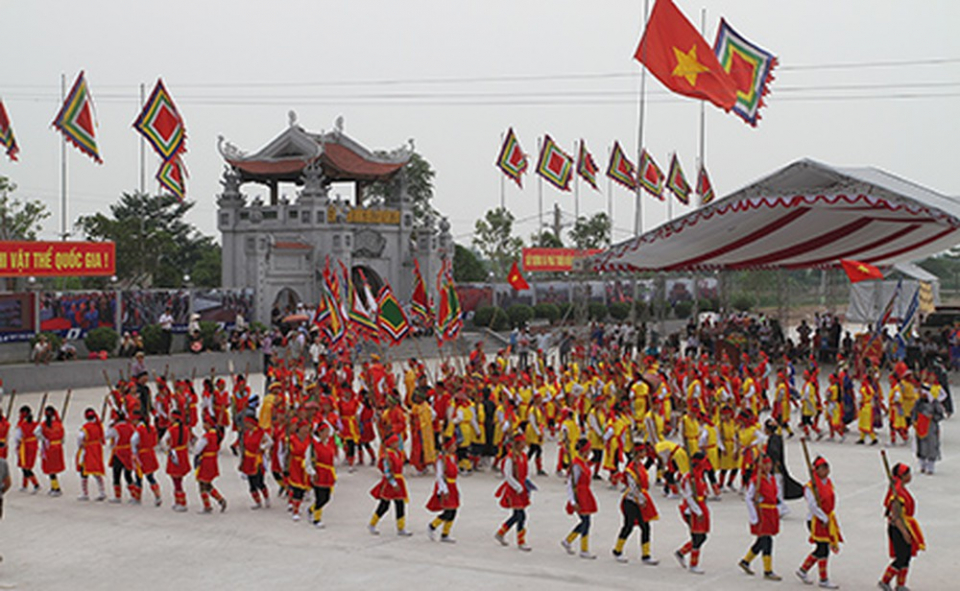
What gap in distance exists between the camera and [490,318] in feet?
135

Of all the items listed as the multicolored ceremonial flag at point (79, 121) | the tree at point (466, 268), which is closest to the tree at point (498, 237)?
the tree at point (466, 268)

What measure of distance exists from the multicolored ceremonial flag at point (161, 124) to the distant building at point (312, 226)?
429 cm

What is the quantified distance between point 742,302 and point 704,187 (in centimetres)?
1413

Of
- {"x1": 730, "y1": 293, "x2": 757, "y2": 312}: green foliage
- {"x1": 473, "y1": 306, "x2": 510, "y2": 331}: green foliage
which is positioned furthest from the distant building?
{"x1": 730, "y1": 293, "x2": 757, "y2": 312}: green foliage

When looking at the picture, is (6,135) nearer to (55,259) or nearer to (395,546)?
(55,259)

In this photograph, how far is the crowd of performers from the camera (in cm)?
1035

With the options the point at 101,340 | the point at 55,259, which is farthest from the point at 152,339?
the point at 55,259

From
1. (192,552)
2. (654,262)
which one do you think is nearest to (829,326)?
(654,262)

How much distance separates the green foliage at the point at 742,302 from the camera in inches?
2271

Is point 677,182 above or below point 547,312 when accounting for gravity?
above

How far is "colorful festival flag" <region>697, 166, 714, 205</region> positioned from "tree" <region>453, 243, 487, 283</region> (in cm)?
1309

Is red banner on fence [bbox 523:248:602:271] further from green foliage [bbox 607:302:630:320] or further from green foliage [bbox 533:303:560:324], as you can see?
green foliage [bbox 533:303:560:324]

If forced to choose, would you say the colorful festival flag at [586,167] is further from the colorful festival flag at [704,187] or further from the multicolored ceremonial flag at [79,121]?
the multicolored ceremonial flag at [79,121]

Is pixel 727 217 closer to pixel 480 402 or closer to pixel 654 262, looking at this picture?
pixel 654 262
